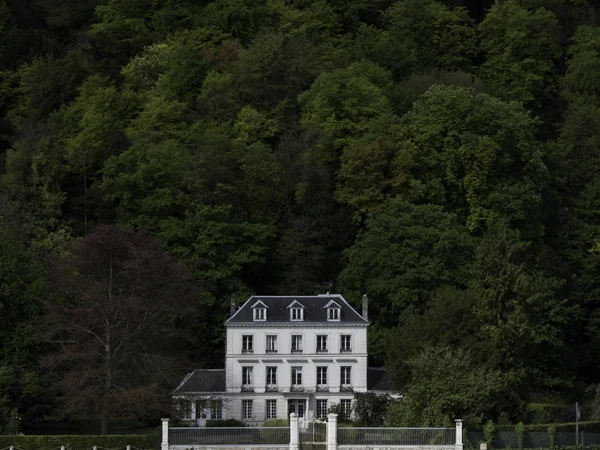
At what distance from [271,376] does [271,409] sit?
1.85m

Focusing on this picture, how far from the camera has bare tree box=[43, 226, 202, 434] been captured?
82125mm

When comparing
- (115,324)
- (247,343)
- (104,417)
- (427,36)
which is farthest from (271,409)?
(427,36)

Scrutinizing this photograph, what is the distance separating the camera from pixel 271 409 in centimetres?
9331

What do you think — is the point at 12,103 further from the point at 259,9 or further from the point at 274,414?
the point at 274,414

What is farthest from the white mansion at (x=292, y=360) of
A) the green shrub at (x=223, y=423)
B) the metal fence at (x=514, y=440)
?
the metal fence at (x=514, y=440)

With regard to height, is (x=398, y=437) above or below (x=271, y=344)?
below

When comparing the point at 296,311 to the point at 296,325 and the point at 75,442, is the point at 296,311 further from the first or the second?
the point at 75,442

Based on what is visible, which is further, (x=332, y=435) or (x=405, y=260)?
(x=405, y=260)

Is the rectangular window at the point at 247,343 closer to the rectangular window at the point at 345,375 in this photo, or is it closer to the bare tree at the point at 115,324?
the rectangular window at the point at 345,375

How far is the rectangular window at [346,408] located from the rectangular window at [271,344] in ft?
15.6

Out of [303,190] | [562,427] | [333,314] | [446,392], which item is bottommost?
[562,427]

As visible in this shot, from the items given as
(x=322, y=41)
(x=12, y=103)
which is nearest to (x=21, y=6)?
(x=12, y=103)

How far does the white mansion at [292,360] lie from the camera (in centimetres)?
9325

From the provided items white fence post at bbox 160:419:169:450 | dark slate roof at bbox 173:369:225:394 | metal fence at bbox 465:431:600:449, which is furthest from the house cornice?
white fence post at bbox 160:419:169:450
